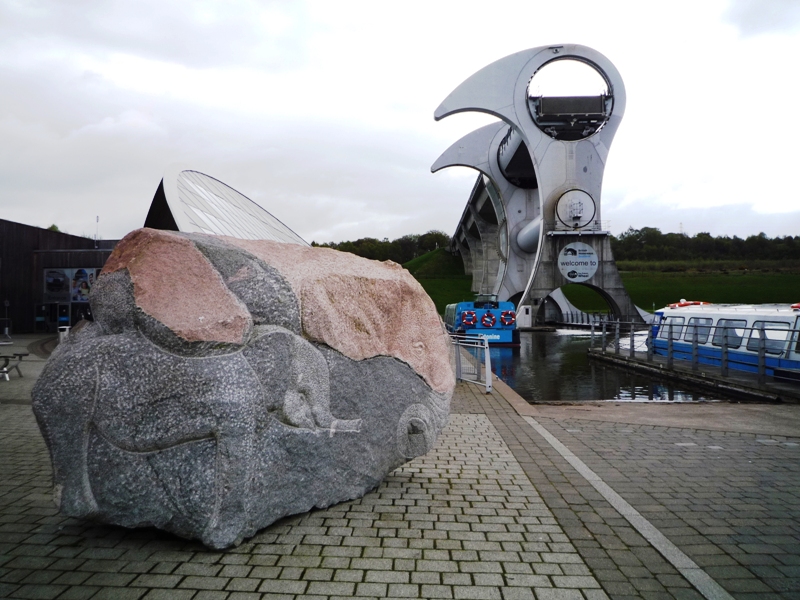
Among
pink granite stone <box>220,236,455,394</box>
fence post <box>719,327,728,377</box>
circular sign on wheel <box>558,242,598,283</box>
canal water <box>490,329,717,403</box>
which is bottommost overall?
canal water <box>490,329,717,403</box>

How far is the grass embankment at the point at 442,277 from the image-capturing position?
64.9m

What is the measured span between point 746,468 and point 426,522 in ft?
11.6

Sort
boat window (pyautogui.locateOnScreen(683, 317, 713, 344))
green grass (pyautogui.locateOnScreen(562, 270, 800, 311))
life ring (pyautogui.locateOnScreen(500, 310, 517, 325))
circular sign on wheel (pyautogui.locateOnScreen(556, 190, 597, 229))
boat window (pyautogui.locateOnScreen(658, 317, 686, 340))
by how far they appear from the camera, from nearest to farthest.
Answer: boat window (pyautogui.locateOnScreen(683, 317, 713, 344)), boat window (pyautogui.locateOnScreen(658, 317, 686, 340)), life ring (pyautogui.locateOnScreen(500, 310, 517, 325)), circular sign on wheel (pyautogui.locateOnScreen(556, 190, 597, 229)), green grass (pyautogui.locateOnScreen(562, 270, 800, 311))

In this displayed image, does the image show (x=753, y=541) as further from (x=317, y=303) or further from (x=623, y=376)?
(x=623, y=376)

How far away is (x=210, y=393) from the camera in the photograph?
138 inches

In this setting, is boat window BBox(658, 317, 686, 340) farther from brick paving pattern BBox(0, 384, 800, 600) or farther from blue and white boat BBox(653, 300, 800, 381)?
brick paving pattern BBox(0, 384, 800, 600)

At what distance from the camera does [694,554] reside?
371 centimetres

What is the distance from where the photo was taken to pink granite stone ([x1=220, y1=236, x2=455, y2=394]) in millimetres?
4250

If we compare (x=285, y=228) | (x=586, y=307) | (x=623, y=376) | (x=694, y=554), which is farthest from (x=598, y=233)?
(x=694, y=554)

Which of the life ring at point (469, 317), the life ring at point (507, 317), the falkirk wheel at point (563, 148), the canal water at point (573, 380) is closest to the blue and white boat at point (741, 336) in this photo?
the canal water at point (573, 380)

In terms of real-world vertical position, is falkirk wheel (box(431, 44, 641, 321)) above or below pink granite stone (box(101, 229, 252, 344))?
above

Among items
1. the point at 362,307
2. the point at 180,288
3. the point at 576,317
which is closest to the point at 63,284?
the point at 362,307

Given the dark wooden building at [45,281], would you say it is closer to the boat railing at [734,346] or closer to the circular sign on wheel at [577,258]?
the circular sign on wheel at [577,258]

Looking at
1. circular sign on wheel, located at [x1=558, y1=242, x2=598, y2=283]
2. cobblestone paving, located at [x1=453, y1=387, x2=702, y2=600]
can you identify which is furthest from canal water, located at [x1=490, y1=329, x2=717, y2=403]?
circular sign on wheel, located at [x1=558, y1=242, x2=598, y2=283]
